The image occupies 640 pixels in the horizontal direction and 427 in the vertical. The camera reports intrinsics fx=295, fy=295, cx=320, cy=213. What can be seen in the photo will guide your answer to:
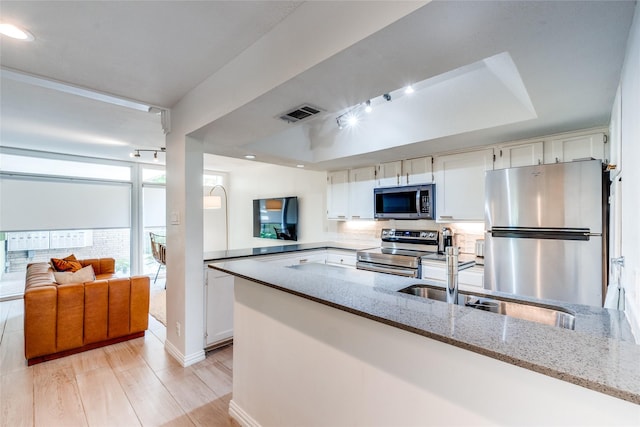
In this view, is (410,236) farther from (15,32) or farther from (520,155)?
(15,32)

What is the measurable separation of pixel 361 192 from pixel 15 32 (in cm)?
353

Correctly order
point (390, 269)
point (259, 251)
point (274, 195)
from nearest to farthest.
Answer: point (390, 269), point (259, 251), point (274, 195)

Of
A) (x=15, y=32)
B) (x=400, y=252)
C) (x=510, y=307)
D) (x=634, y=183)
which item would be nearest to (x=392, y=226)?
(x=400, y=252)

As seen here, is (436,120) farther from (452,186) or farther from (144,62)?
(144,62)

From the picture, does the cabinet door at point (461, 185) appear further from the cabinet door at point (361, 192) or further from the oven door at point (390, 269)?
the cabinet door at point (361, 192)

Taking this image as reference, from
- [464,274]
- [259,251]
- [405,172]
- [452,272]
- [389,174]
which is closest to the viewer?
[452,272]

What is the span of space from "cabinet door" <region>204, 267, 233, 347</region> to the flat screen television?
258 centimetres

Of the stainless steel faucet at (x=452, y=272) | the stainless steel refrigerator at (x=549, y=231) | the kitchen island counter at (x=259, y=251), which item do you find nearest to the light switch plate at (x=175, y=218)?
the kitchen island counter at (x=259, y=251)

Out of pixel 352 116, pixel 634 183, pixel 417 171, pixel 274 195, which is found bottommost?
pixel 634 183

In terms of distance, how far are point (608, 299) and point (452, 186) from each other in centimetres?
199

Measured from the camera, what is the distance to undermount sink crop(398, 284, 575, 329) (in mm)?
1320

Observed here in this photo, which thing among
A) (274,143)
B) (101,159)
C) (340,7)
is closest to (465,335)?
(340,7)

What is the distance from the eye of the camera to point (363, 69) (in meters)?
1.46

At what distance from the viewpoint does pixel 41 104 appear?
2.95 metres
